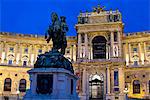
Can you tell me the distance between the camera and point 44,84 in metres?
15.9

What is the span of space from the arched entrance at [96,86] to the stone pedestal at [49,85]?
3861 cm

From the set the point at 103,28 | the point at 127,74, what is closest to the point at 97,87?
the point at 127,74

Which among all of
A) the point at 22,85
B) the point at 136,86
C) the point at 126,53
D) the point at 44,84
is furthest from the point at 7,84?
the point at 44,84

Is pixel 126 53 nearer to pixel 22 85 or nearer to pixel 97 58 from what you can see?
pixel 97 58

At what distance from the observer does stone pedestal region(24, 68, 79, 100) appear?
15695mm

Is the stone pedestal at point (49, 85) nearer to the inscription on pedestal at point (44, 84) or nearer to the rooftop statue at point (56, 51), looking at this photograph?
the inscription on pedestal at point (44, 84)

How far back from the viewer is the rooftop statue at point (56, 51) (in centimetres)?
1692

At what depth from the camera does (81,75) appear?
2154 inches

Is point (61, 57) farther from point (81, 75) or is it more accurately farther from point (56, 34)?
point (81, 75)

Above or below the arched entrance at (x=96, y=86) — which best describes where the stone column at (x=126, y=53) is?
above

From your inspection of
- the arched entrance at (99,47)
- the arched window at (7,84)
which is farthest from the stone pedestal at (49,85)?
the arched window at (7,84)

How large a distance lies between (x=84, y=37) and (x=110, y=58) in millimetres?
8048

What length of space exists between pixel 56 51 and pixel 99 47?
40.5 meters

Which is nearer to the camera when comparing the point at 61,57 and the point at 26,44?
the point at 61,57
